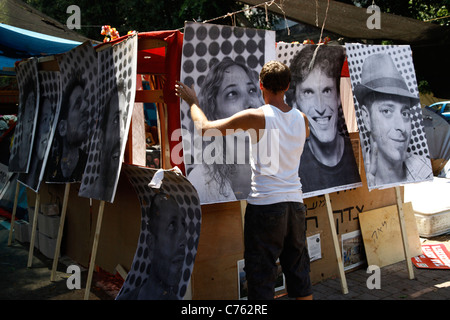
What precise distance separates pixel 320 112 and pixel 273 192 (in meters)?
1.55

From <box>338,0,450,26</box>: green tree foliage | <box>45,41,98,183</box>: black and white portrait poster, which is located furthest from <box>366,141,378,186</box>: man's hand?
<box>338,0,450,26</box>: green tree foliage

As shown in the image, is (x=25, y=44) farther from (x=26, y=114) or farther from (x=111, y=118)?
(x=111, y=118)

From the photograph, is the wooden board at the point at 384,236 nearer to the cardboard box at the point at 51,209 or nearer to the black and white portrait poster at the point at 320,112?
the black and white portrait poster at the point at 320,112

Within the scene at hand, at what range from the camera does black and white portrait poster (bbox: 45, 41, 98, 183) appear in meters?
3.60

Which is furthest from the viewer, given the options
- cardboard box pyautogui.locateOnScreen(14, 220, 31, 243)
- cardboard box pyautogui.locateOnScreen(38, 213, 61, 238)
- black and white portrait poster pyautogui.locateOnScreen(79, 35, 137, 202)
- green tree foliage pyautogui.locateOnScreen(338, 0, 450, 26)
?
green tree foliage pyautogui.locateOnScreen(338, 0, 450, 26)

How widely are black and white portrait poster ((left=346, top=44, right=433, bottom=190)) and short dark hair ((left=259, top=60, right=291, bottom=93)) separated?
154 centimetres

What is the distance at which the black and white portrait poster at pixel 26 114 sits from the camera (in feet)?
15.3

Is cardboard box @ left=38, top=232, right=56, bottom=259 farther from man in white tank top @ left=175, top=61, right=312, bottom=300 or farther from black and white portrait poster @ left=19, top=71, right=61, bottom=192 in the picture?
man in white tank top @ left=175, top=61, right=312, bottom=300

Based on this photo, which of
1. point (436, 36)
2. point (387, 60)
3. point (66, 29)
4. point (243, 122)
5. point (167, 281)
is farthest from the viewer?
point (66, 29)

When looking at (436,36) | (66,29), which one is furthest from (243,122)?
(66,29)

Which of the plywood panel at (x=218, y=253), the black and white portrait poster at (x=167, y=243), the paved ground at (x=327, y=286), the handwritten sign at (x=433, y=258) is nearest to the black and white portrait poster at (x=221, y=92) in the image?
the plywood panel at (x=218, y=253)
